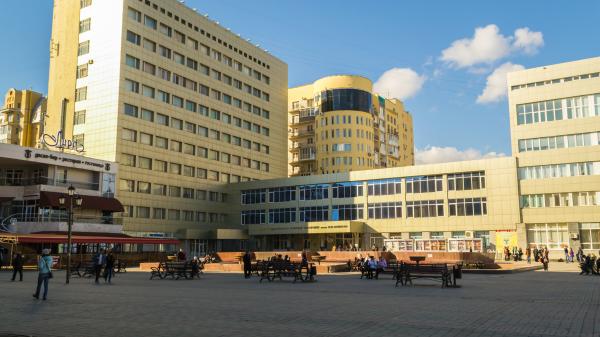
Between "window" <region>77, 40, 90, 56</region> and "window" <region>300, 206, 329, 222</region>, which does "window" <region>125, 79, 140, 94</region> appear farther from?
"window" <region>300, 206, 329, 222</region>

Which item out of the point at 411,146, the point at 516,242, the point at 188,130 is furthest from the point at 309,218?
the point at 411,146

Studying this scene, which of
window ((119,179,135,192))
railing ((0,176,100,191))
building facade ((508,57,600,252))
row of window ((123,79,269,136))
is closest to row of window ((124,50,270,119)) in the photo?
row of window ((123,79,269,136))

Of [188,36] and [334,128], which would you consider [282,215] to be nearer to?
[188,36]

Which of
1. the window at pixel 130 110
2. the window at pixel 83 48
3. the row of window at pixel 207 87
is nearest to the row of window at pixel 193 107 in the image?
the row of window at pixel 207 87

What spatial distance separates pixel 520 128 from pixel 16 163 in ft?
184

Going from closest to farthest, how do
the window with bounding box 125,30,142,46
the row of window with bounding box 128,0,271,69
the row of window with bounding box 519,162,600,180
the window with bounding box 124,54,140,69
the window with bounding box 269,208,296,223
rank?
the row of window with bounding box 519,162,600,180 < the window with bounding box 124,54,140,69 < the window with bounding box 125,30,142,46 < the row of window with bounding box 128,0,271,69 < the window with bounding box 269,208,296,223

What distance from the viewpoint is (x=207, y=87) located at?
260ft

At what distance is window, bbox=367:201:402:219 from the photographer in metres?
68.9

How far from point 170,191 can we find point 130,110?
12.3 m

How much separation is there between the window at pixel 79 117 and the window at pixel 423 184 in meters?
42.6

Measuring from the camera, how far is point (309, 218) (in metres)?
75.6

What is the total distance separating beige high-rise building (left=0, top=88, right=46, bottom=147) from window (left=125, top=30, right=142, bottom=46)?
36.9 m

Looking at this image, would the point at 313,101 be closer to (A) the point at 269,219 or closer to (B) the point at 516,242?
(A) the point at 269,219

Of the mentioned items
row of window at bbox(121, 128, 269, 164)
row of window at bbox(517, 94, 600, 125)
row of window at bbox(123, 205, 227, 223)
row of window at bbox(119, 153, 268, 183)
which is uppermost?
row of window at bbox(517, 94, 600, 125)
